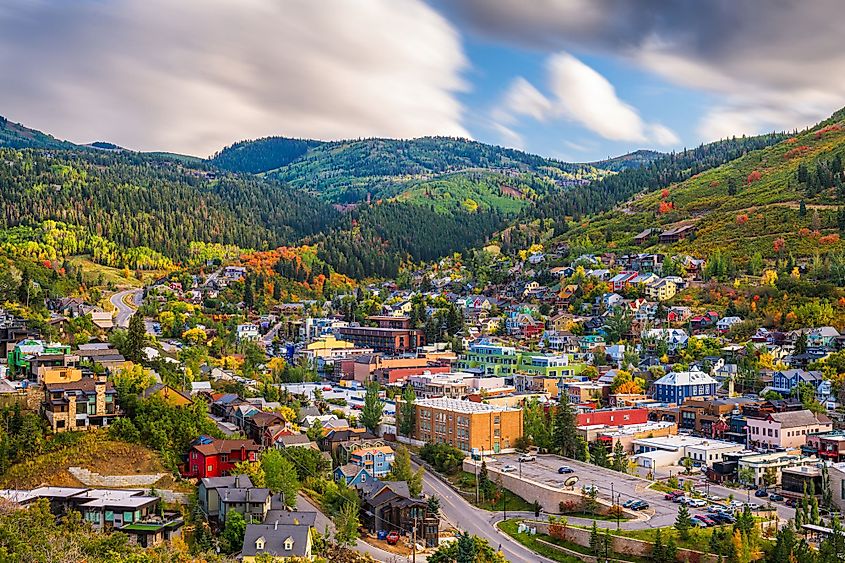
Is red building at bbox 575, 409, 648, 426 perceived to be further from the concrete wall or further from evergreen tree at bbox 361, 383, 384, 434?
evergreen tree at bbox 361, 383, 384, 434

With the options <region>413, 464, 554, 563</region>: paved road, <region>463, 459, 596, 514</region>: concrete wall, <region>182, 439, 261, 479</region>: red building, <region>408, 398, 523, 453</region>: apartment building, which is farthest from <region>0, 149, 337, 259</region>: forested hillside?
<region>463, 459, 596, 514</region>: concrete wall

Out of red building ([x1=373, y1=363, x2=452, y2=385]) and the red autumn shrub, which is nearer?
red building ([x1=373, y1=363, x2=452, y2=385])

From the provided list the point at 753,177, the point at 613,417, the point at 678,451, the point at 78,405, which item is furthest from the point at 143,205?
the point at 678,451

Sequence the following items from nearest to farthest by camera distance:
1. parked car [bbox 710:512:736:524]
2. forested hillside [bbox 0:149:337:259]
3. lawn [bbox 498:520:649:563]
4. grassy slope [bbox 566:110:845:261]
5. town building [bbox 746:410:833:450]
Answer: lawn [bbox 498:520:649:563], parked car [bbox 710:512:736:524], town building [bbox 746:410:833:450], grassy slope [bbox 566:110:845:261], forested hillside [bbox 0:149:337:259]

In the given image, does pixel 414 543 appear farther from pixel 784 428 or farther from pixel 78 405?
pixel 784 428

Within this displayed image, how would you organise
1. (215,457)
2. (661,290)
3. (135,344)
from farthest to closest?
(661,290) < (135,344) < (215,457)

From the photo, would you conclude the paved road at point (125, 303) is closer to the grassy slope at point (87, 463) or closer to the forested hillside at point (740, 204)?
the grassy slope at point (87, 463)
